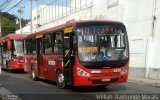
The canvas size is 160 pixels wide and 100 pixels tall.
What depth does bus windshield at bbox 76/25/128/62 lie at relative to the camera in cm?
1457

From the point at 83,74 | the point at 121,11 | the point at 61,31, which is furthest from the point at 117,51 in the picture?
the point at 121,11

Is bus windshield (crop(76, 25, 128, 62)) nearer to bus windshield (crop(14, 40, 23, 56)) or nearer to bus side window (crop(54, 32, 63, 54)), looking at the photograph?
bus side window (crop(54, 32, 63, 54))

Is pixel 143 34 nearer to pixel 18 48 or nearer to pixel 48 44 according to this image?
pixel 48 44

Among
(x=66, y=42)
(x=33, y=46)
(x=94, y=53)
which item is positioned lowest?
(x=94, y=53)

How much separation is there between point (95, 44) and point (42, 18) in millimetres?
38654

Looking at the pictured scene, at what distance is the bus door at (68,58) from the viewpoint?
15.0 meters

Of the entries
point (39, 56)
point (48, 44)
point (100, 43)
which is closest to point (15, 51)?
point (39, 56)

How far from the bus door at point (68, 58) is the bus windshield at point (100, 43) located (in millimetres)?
553

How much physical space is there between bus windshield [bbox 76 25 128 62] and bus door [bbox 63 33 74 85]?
553mm

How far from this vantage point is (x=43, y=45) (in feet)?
63.4

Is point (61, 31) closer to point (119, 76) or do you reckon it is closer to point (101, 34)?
point (101, 34)

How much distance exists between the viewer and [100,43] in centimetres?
1473

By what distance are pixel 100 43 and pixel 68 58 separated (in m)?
1.53

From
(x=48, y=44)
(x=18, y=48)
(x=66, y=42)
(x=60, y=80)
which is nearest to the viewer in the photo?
(x=66, y=42)
